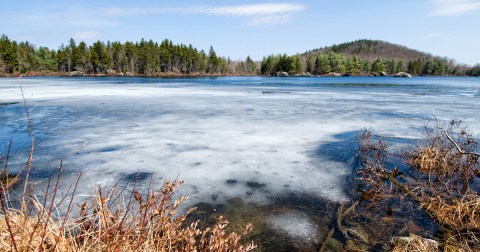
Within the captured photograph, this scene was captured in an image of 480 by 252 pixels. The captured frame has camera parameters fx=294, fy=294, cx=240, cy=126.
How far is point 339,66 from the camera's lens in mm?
115250

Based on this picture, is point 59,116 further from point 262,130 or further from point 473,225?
point 473,225

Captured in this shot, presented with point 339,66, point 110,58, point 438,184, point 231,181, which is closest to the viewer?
point 231,181

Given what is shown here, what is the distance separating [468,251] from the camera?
3.23 meters

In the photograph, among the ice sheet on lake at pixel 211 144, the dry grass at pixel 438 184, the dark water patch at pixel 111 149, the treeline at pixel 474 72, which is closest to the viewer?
the dry grass at pixel 438 184

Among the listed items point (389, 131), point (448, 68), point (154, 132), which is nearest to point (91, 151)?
point (154, 132)

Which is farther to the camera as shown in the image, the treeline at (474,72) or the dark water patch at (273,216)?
the treeline at (474,72)

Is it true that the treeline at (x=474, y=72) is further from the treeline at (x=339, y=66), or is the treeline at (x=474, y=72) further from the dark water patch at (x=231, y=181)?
the dark water patch at (x=231, y=181)

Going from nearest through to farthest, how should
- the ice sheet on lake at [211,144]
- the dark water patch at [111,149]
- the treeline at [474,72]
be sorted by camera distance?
the ice sheet on lake at [211,144] < the dark water patch at [111,149] < the treeline at [474,72]

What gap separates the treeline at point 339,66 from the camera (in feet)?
375

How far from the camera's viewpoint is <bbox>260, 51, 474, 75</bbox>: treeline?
114 meters

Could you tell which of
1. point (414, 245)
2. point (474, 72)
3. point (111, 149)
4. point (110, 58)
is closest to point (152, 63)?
point (110, 58)

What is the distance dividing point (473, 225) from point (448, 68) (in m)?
160

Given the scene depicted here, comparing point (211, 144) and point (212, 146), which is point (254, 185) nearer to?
point (212, 146)

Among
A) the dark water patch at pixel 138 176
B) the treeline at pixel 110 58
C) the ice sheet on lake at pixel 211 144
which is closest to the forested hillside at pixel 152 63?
the treeline at pixel 110 58
